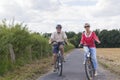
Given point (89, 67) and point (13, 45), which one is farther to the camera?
point (13, 45)

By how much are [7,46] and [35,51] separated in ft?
30.5

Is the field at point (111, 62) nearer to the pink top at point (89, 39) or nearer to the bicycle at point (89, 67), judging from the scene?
the bicycle at point (89, 67)

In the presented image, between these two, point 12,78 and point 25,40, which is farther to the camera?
point 25,40

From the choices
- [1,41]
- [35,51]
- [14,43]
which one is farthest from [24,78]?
[35,51]

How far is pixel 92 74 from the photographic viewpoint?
14297 mm

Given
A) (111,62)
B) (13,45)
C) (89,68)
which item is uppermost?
(13,45)

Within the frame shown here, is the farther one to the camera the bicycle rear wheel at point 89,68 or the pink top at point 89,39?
the pink top at point 89,39

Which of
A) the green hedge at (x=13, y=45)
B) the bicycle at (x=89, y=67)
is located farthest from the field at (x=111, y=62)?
the green hedge at (x=13, y=45)

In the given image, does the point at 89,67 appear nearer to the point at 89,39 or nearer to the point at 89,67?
the point at 89,67

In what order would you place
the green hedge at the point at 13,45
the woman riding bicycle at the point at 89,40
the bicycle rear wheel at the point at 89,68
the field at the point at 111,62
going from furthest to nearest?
the field at the point at 111,62 → the green hedge at the point at 13,45 → the woman riding bicycle at the point at 89,40 → the bicycle rear wheel at the point at 89,68

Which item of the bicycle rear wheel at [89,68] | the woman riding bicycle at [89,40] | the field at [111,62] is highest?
the woman riding bicycle at [89,40]

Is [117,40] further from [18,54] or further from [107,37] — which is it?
[18,54]

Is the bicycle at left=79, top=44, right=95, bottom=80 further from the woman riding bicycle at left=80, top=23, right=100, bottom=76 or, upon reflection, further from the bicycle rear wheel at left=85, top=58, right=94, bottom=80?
the woman riding bicycle at left=80, top=23, right=100, bottom=76

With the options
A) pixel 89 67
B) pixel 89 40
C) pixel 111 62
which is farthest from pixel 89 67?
pixel 111 62
